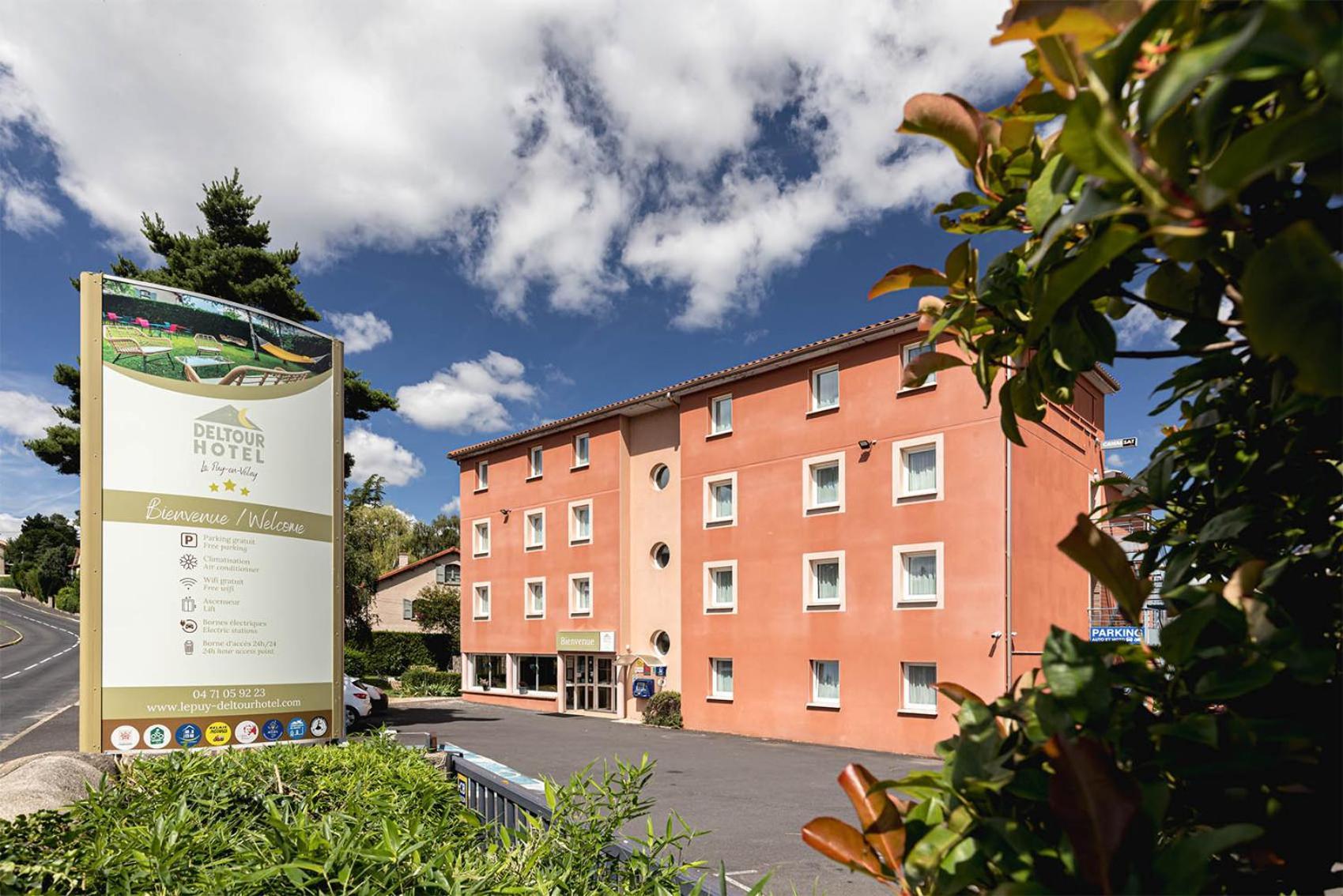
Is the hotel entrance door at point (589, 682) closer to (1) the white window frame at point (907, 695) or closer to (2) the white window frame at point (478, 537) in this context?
(2) the white window frame at point (478, 537)

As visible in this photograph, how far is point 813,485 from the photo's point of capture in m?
21.9

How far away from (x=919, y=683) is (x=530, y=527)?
16.3 metres

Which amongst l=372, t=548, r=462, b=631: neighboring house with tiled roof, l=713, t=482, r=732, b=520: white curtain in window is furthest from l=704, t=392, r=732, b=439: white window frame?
l=372, t=548, r=462, b=631: neighboring house with tiled roof

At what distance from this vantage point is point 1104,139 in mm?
765

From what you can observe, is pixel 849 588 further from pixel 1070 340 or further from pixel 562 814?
pixel 1070 340

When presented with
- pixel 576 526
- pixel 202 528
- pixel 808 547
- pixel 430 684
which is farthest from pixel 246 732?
pixel 430 684

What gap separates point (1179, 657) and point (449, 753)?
232 inches

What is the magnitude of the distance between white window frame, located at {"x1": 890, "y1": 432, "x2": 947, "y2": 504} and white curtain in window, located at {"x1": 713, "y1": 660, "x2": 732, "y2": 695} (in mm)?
6921

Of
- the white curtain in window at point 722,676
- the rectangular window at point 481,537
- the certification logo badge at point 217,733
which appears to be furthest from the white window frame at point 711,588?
the certification logo badge at point 217,733

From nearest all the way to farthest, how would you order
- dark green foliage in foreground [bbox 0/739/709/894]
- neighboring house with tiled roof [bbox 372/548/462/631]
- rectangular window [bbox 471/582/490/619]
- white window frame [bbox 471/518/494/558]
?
dark green foliage in foreground [bbox 0/739/709/894], rectangular window [bbox 471/582/490/619], white window frame [bbox 471/518/494/558], neighboring house with tiled roof [bbox 372/548/462/631]

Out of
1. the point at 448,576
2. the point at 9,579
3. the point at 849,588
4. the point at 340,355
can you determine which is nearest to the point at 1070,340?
the point at 340,355

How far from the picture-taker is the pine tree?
20.9 m

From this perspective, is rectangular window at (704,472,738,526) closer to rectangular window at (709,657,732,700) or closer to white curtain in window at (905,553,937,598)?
rectangular window at (709,657,732,700)

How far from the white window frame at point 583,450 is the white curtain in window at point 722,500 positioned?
5814 millimetres
